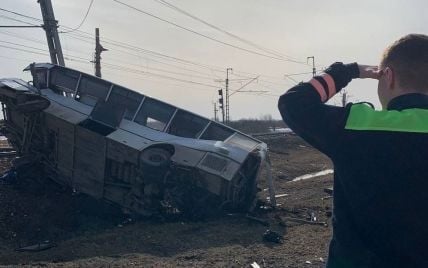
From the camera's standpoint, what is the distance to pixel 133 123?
38.0 feet

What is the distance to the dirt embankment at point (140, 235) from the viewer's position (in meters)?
7.53

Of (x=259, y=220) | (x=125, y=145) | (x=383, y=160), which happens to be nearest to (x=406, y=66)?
(x=383, y=160)

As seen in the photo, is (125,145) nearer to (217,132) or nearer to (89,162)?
(89,162)

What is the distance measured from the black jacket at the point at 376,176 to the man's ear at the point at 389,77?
0.06 m

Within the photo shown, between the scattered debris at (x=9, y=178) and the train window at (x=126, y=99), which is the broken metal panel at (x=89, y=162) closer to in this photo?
the train window at (x=126, y=99)

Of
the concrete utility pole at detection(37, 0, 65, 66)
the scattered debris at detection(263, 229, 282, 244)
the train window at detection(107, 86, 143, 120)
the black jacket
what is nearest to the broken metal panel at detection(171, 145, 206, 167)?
the train window at detection(107, 86, 143, 120)

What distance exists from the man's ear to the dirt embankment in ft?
17.1

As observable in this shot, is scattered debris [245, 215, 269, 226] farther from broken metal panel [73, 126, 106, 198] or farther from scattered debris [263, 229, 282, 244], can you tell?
broken metal panel [73, 126, 106, 198]

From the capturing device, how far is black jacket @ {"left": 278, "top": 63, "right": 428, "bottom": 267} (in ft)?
6.20

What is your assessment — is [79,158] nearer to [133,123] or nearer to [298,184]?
[133,123]

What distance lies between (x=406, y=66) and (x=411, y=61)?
0.02 m

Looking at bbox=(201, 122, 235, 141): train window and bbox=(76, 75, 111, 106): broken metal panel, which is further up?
bbox=(76, 75, 111, 106): broken metal panel

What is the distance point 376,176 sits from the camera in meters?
1.93

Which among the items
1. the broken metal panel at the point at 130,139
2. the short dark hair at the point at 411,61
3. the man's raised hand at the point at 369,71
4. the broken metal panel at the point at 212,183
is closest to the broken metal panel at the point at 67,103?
the broken metal panel at the point at 130,139
